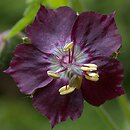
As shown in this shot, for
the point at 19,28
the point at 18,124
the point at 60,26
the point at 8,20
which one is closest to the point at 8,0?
the point at 8,20

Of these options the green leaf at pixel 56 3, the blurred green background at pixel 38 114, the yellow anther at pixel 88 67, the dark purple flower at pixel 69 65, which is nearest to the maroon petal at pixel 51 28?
the dark purple flower at pixel 69 65

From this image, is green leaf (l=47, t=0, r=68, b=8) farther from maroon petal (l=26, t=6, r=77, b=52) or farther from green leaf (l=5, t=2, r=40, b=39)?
maroon petal (l=26, t=6, r=77, b=52)

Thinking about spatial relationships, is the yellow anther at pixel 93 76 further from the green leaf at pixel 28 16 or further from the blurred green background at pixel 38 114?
the blurred green background at pixel 38 114

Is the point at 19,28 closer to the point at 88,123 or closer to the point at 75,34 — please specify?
the point at 75,34

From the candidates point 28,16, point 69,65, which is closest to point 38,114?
point 28,16

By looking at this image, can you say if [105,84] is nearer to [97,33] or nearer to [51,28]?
[97,33]

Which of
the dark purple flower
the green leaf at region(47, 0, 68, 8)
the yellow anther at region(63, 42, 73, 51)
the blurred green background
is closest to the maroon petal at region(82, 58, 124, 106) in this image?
the dark purple flower
